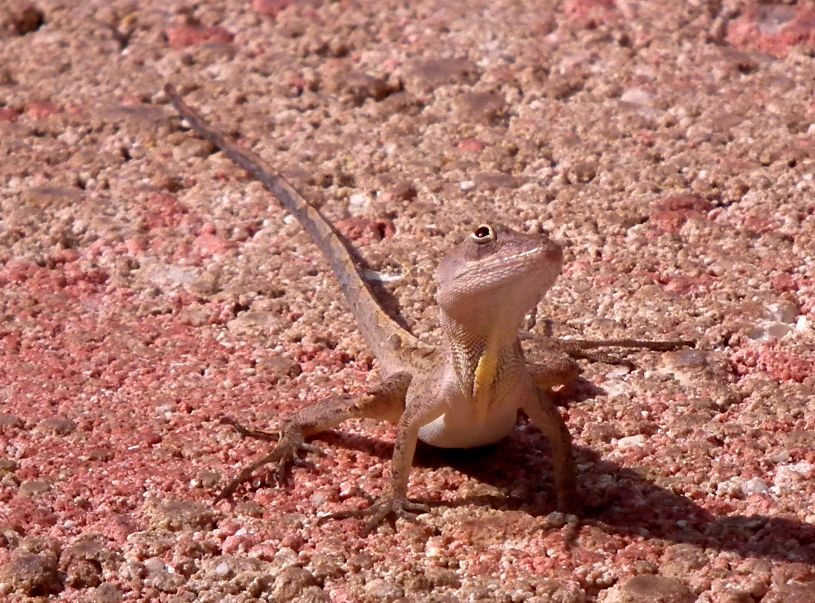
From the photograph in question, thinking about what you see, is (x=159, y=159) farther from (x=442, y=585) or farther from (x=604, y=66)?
(x=442, y=585)

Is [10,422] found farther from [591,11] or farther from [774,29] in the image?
[774,29]

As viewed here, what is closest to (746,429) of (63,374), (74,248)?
(63,374)

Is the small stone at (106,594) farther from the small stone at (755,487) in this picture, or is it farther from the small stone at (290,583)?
the small stone at (755,487)

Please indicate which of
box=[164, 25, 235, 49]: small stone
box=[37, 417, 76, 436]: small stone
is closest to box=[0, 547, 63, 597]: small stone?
box=[37, 417, 76, 436]: small stone

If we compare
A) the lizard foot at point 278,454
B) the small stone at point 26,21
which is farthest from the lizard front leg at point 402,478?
the small stone at point 26,21

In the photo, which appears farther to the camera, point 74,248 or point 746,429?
point 74,248

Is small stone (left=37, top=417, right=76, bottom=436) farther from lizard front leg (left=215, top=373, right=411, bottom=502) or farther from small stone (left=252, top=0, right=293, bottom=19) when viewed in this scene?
small stone (left=252, top=0, right=293, bottom=19)
